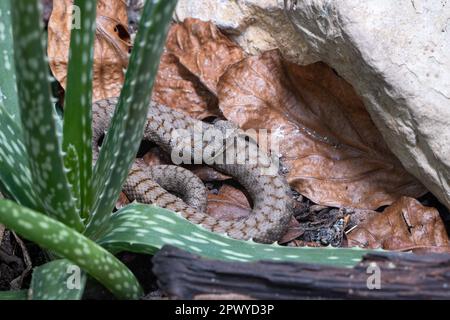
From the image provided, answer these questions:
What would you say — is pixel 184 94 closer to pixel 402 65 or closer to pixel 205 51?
pixel 205 51

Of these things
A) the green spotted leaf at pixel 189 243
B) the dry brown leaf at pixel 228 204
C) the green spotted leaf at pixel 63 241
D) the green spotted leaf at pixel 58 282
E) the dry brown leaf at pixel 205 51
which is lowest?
the dry brown leaf at pixel 228 204

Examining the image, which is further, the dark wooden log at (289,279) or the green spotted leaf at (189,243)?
the green spotted leaf at (189,243)

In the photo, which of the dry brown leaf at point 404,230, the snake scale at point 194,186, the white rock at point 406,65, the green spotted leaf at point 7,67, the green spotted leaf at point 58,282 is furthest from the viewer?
the snake scale at point 194,186

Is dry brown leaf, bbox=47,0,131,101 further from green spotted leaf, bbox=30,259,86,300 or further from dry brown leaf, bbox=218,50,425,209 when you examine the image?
green spotted leaf, bbox=30,259,86,300

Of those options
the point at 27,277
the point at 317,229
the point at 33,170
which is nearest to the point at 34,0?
the point at 33,170

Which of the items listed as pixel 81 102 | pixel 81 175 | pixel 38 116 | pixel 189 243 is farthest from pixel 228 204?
pixel 38 116

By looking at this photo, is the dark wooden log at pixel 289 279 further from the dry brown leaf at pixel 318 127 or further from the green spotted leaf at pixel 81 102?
the dry brown leaf at pixel 318 127

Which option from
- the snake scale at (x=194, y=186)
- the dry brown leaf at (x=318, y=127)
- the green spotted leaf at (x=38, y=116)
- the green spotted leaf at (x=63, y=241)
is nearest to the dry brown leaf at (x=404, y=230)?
the dry brown leaf at (x=318, y=127)

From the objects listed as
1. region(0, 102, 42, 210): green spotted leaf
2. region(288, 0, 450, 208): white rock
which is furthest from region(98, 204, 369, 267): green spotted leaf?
region(288, 0, 450, 208): white rock
